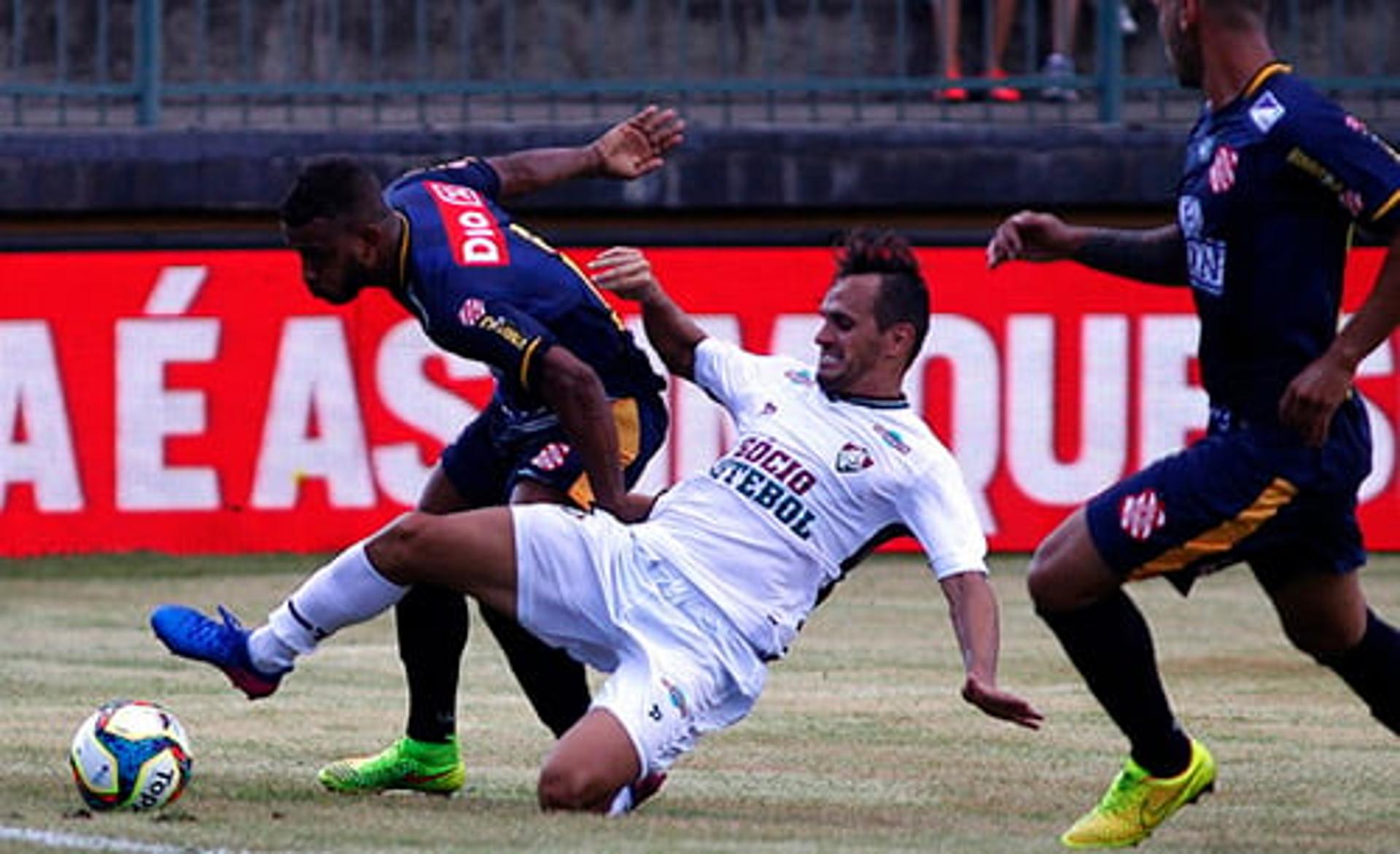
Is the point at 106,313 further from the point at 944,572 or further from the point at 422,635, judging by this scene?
the point at 944,572

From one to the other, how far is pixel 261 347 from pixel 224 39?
1.61 m

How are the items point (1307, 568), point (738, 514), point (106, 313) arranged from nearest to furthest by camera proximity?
point (1307, 568)
point (738, 514)
point (106, 313)

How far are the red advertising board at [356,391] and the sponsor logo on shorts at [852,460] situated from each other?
7430 millimetres

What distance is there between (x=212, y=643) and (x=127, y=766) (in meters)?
0.37

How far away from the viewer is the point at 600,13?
1563cm

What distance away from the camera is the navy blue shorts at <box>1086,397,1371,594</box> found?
6.93m

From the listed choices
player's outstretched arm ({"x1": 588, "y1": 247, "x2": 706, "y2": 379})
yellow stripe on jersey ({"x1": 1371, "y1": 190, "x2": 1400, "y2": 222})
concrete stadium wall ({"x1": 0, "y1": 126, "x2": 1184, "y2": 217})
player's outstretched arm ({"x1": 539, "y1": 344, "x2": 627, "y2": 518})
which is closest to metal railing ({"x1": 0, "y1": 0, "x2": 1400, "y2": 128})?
concrete stadium wall ({"x1": 0, "y1": 126, "x2": 1184, "y2": 217})

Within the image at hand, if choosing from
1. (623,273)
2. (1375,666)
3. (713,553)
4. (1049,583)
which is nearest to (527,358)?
(623,273)

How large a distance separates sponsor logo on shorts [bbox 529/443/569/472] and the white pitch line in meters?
1.71

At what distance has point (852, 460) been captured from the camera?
770 centimetres

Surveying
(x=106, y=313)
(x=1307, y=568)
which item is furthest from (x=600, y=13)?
(x=1307, y=568)

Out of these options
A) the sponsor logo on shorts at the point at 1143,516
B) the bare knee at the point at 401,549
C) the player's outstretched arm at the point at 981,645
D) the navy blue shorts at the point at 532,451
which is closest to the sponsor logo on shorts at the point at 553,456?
the navy blue shorts at the point at 532,451

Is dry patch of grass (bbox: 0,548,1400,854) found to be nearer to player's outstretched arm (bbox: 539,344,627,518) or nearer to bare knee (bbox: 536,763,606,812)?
bare knee (bbox: 536,763,606,812)

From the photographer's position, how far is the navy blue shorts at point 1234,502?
6.93 meters
